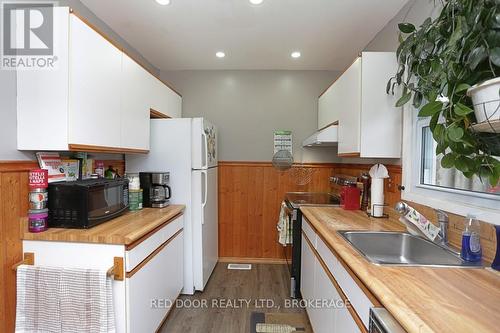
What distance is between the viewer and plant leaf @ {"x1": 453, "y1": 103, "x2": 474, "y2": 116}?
0.88 meters

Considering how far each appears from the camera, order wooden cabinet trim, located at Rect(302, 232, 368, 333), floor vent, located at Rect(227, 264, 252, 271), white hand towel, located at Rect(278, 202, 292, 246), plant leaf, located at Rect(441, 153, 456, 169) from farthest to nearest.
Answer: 1. floor vent, located at Rect(227, 264, 252, 271)
2. white hand towel, located at Rect(278, 202, 292, 246)
3. wooden cabinet trim, located at Rect(302, 232, 368, 333)
4. plant leaf, located at Rect(441, 153, 456, 169)

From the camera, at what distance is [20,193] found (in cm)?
154

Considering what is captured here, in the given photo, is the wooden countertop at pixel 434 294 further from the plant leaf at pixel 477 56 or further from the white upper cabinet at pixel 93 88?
the white upper cabinet at pixel 93 88

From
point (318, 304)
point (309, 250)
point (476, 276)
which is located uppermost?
point (476, 276)

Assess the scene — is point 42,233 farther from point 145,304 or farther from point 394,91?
point 394,91

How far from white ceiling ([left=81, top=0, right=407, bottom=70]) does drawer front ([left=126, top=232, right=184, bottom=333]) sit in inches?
73.8

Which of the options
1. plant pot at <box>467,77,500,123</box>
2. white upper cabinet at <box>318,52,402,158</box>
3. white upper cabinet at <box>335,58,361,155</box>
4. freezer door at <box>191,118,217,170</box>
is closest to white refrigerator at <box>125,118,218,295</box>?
freezer door at <box>191,118,217,170</box>

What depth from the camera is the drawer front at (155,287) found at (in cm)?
165

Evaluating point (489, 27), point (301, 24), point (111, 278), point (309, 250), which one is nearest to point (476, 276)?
point (489, 27)

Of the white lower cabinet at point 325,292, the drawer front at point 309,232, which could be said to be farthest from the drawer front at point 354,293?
the drawer front at point 309,232

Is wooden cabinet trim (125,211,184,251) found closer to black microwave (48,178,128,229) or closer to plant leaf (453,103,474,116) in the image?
black microwave (48,178,128,229)

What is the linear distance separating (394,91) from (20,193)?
7.99 feet

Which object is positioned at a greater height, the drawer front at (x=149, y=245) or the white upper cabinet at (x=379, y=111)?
the white upper cabinet at (x=379, y=111)

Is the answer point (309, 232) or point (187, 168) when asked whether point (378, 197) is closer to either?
point (309, 232)
